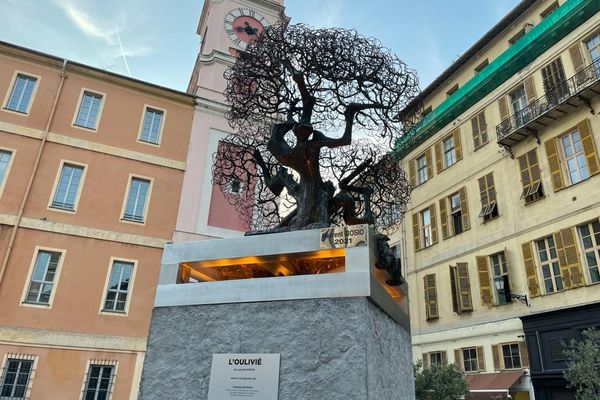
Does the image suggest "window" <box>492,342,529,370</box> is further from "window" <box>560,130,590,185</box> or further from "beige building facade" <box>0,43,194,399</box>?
"beige building facade" <box>0,43,194,399</box>

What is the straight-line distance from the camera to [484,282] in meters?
19.4

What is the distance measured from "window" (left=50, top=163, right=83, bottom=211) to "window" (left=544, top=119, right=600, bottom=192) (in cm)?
1862

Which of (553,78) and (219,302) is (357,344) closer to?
(219,302)

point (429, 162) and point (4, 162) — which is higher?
point (429, 162)

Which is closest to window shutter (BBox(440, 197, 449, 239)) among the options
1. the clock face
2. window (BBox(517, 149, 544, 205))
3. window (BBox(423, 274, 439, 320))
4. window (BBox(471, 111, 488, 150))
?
window (BBox(423, 274, 439, 320))

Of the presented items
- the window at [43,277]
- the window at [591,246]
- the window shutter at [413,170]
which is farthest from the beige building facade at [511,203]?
the window at [43,277]

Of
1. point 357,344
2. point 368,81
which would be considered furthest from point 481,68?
point 357,344

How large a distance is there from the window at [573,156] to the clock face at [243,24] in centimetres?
1405

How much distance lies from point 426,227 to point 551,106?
8983mm

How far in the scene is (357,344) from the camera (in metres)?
3.39

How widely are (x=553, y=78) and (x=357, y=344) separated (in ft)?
61.9

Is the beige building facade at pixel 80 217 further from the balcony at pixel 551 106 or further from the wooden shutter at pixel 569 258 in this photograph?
the wooden shutter at pixel 569 258

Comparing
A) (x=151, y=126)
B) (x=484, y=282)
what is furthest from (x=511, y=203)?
(x=151, y=126)

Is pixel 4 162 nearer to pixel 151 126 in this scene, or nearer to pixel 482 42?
pixel 151 126
